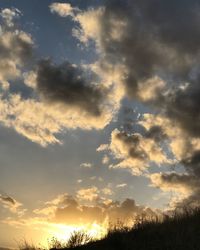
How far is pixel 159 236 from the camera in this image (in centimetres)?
2170

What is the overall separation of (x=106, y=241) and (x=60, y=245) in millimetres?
2792

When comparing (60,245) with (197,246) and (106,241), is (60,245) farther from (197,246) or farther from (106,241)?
(197,246)

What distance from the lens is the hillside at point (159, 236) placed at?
2028 centimetres

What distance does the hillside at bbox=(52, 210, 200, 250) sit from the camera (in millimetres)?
20281

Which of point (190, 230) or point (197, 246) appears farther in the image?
point (190, 230)

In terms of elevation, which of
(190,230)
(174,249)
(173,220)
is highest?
(173,220)

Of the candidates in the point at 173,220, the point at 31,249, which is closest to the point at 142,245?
the point at 173,220

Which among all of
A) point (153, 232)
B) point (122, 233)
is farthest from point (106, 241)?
point (153, 232)

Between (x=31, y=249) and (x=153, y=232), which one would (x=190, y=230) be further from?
(x=31, y=249)

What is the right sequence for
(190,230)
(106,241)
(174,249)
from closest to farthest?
1. (174,249)
2. (190,230)
3. (106,241)

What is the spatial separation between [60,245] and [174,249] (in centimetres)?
705

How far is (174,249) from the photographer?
19.7m

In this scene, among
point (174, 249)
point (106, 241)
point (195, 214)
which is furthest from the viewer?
point (195, 214)

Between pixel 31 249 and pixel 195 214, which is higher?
pixel 195 214
